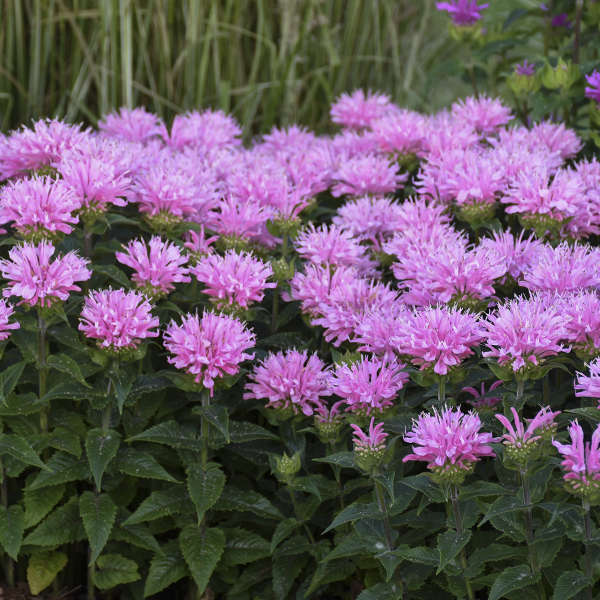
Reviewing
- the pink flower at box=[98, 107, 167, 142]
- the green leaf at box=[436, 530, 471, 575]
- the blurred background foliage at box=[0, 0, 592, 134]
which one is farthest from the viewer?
the blurred background foliage at box=[0, 0, 592, 134]

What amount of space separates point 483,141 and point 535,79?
0.89 feet

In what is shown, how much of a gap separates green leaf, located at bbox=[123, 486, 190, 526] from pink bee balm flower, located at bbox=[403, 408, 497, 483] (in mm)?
640

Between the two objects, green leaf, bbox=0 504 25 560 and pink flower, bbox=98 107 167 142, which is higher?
pink flower, bbox=98 107 167 142

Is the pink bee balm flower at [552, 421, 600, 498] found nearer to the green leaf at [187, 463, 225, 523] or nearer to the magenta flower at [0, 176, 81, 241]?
the green leaf at [187, 463, 225, 523]

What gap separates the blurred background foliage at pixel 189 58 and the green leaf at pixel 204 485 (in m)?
2.09

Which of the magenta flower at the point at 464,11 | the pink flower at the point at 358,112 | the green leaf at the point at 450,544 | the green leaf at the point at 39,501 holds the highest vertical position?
the magenta flower at the point at 464,11

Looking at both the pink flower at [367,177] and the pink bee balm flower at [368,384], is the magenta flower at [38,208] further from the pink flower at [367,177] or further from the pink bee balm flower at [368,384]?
the pink flower at [367,177]

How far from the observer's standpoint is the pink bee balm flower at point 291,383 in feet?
6.57

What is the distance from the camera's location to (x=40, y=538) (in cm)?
201

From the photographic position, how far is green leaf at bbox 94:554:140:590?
2.05m

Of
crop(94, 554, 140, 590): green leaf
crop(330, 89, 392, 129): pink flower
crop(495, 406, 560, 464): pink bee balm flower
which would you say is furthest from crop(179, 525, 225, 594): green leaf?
crop(330, 89, 392, 129): pink flower

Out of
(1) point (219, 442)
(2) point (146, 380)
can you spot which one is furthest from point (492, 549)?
(2) point (146, 380)

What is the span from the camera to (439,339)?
69.5 inches

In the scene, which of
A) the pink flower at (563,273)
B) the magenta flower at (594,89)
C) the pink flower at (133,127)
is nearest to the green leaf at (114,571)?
the pink flower at (563,273)
